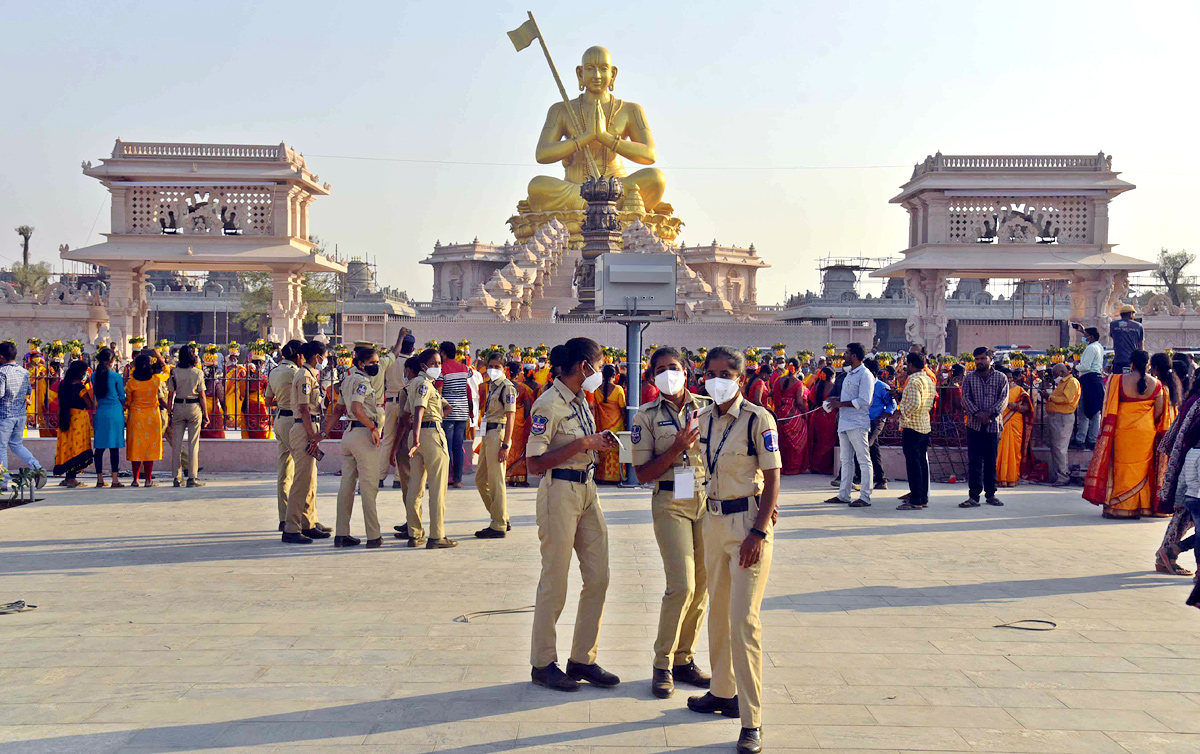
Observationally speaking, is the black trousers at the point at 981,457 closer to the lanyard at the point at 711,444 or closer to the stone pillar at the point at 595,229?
the lanyard at the point at 711,444

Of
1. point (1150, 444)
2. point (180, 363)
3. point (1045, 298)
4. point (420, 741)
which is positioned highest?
point (1045, 298)

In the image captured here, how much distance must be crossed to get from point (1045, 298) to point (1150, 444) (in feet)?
154

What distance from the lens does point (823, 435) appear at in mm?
12750

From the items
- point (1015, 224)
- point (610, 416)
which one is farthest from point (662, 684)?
point (1015, 224)

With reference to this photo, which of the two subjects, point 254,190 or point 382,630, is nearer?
point 382,630

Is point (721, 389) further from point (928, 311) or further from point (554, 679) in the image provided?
point (928, 311)

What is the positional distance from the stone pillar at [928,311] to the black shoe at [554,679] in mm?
31053

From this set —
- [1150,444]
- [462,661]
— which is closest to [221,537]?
[462,661]

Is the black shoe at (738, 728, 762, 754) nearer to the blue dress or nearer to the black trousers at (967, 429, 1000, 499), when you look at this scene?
the black trousers at (967, 429, 1000, 499)

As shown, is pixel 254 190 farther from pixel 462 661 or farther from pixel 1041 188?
pixel 462 661

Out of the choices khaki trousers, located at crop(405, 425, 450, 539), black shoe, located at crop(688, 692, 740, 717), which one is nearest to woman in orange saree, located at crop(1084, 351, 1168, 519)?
khaki trousers, located at crop(405, 425, 450, 539)

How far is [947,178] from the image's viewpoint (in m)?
34.2

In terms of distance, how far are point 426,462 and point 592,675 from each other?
138 inches

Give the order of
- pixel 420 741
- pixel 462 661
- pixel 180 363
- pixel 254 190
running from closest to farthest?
pixel 420 741 < pixel 462 661 < pixel 180 363 < pixel 254 190
